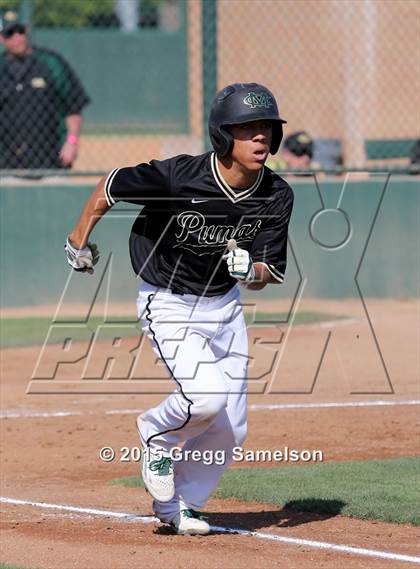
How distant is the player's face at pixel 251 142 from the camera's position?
5586mm

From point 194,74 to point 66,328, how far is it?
883cm

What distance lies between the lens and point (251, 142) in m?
5.59

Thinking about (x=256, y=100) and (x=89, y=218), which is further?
(x=89, y=218)

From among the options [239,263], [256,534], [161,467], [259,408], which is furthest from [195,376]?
[259,408]

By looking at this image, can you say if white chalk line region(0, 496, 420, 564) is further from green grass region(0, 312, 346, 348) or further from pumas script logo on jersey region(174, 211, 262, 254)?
green grass region(0, 312, 346, 348)

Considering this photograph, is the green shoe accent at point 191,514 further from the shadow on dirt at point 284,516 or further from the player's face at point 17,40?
the player's face at point 17,40

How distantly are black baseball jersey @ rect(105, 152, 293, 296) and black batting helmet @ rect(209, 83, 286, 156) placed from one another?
0.21m

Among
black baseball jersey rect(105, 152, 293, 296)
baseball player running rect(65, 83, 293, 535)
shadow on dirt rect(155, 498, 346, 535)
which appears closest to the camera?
baseball player running rect(65, 83, 293, 535)

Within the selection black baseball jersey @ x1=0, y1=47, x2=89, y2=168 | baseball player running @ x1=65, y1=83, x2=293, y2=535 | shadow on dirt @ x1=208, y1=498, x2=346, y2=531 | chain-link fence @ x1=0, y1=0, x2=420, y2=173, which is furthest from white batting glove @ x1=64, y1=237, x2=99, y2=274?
black baseball jersey @ x1=0, y1=47, x2=89, y2=168

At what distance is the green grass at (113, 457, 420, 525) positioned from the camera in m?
6.25

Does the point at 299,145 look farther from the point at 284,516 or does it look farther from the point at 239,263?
the point at 239,263

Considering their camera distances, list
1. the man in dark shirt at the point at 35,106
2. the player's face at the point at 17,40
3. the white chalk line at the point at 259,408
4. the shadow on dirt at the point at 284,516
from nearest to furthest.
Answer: the shadow on dirt at the point at 284,516
the white chalk line at the point at 259,408
the player's face at the point at 17,40
the man in dark shirt at the point at 35,106

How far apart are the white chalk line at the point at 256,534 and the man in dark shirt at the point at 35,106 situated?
22.2ft

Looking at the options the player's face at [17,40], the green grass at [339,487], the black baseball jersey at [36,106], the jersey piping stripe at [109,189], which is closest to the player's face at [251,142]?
the jersey piping stripe at [109,189]
